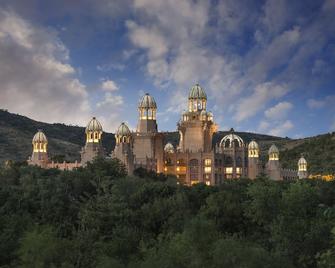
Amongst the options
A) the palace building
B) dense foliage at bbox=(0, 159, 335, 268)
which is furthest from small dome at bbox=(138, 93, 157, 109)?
dense foliage at bbox=(0, 159, 335, 268)

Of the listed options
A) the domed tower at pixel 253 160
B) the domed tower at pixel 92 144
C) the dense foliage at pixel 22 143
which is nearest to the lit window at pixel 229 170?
the domed tower at pixel 253 160

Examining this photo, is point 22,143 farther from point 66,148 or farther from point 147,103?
point 147,103

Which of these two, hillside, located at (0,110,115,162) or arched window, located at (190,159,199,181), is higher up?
hillside, located at (0,110,115,162)

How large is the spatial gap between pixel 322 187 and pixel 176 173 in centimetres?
4284

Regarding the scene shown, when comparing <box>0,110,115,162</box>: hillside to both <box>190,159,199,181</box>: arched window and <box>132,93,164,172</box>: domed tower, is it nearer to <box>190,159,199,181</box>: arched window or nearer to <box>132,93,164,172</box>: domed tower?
<box>132,93,164,172</box>: domed tower

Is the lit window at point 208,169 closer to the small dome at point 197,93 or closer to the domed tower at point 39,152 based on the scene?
the small dome at point 197,93

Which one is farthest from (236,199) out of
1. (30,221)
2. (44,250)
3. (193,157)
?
(193,157)

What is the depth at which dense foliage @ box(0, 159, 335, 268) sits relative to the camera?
49875 mm

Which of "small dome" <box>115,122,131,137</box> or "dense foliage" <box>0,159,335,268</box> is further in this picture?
"small dome" <box>115,122,131,137</box>

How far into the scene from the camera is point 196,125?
127688 mm

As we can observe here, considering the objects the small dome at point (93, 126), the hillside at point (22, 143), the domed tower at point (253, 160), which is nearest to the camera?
the small dome at point (93, 126)

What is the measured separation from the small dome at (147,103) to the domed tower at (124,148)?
987cm

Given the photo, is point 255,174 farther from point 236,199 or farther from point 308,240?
point 308,240

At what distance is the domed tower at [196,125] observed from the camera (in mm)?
127000
